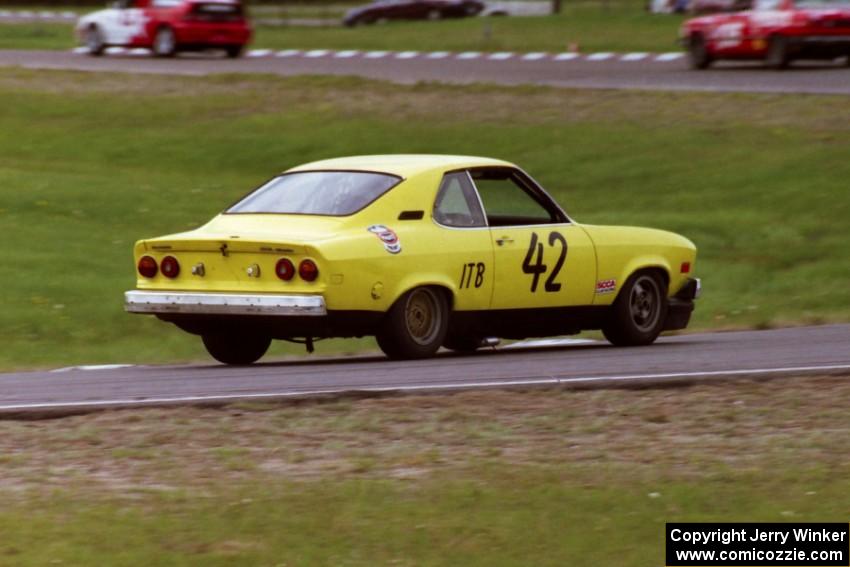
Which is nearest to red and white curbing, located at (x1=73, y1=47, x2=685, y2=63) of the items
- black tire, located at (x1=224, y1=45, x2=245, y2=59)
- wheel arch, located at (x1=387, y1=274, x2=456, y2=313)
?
black tire, located at (x1=224, y1=45, x2=245, y2=59)

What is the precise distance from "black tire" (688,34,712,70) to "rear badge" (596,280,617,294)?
68.1ft

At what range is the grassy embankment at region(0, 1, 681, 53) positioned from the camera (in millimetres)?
44031

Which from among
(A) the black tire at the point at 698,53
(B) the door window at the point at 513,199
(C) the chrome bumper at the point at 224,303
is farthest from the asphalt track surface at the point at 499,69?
(C) the chrome bumper at the point at 224,303

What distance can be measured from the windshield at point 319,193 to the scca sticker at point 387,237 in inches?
8.8

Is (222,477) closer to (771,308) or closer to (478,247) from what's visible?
(478,247)

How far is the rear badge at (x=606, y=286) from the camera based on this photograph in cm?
1222

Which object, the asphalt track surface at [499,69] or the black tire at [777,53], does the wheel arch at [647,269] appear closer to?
the asphalt track surface at [499,69]

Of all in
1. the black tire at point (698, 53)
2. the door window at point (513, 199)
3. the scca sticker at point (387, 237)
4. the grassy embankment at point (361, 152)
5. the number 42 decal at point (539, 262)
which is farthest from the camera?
the black tire at point (698, 53)

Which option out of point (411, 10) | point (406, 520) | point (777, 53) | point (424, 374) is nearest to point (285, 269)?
point (424, 374)

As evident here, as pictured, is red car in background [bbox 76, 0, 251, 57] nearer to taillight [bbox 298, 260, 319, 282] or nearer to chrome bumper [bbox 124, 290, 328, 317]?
chrome bumper [bbox 124, 290, 328, 317]

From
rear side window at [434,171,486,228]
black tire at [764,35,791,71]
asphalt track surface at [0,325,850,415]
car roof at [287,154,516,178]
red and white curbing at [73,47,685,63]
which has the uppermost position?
red and white curbing at [73,47,685,63]

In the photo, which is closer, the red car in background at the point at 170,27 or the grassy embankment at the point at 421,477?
the grassy embankment at the point at 421,477

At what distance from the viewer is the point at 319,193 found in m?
11.3

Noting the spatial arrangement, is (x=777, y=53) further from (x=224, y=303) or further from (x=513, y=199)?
(x=224, y=303)
